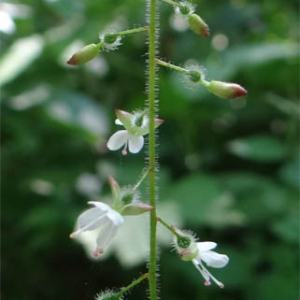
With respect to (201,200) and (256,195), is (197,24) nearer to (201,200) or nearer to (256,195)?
(201,200)

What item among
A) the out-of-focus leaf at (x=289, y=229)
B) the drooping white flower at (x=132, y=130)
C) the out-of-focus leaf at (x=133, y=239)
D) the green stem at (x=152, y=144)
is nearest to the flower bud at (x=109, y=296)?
the green stem at (x=152, y=144)

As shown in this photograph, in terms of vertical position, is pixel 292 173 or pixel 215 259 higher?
pixel 215 259

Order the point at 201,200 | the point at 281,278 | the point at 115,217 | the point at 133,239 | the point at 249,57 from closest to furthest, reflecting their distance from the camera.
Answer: the point at 115,217, the point at 133,239, the point at 281,278, the point at 201,200, the point at 249,57

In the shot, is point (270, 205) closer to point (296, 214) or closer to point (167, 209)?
point (296, 214)

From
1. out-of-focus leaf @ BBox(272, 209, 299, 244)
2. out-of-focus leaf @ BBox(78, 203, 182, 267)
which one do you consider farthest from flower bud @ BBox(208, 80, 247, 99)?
out-of-focus leaf @ BBox(272, 209, 299, 244)

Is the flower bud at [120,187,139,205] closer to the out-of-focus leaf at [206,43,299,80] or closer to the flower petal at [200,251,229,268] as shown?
the flower petal at [200,251,229,268]

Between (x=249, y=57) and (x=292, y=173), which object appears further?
(x=249, y=57)

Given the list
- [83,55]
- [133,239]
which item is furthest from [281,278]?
[83,55]
